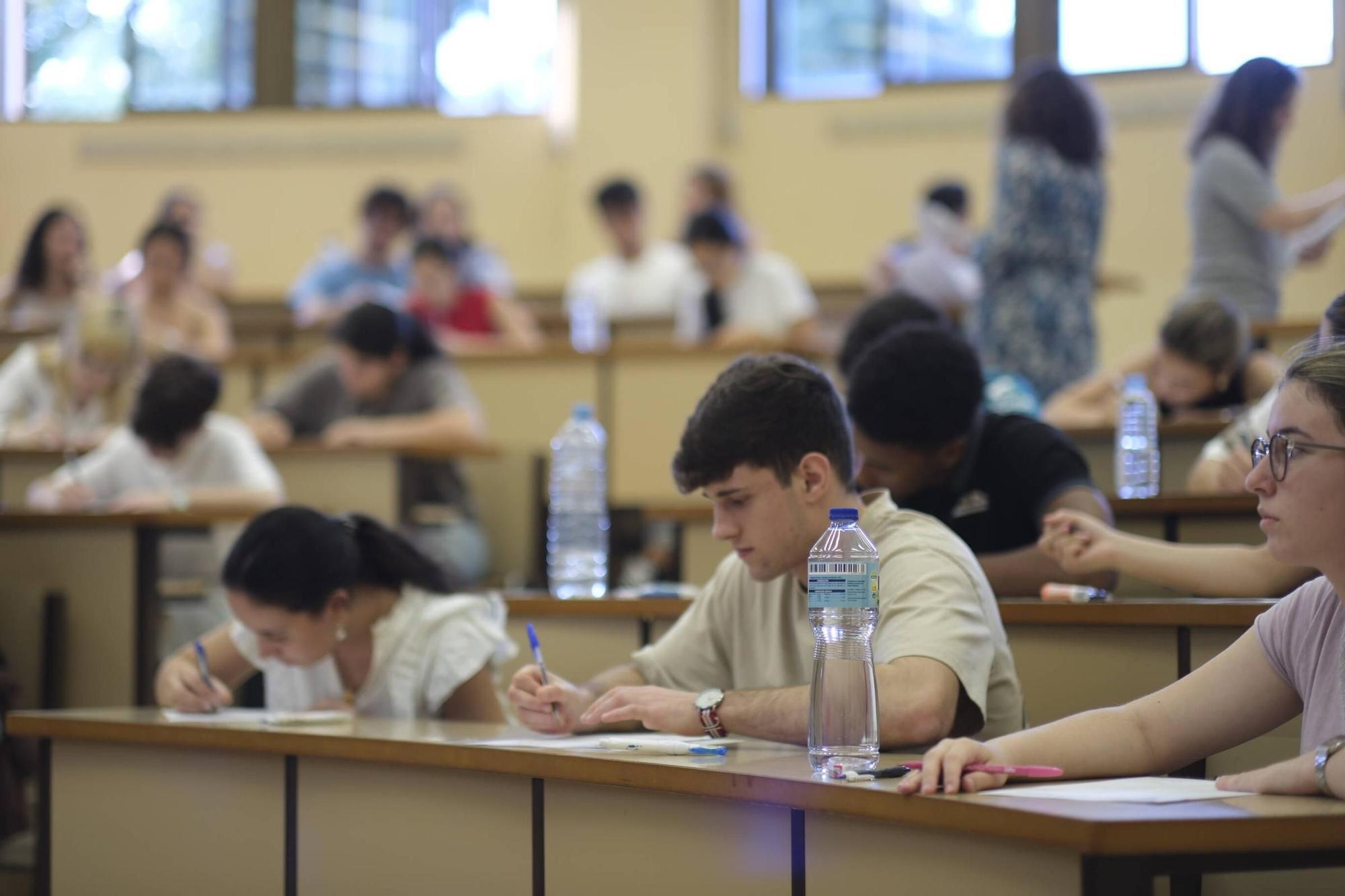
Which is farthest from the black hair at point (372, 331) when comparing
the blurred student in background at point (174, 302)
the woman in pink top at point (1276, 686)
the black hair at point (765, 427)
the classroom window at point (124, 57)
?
the classroom window at point (124, 57)

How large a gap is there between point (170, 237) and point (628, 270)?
2.11 meters

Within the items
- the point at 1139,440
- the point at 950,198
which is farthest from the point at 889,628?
the point at 950,198

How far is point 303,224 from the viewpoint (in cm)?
872

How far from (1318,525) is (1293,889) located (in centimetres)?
40

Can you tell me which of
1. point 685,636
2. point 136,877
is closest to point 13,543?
point 136,877

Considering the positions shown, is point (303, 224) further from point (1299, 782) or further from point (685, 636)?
point (1299, 782)

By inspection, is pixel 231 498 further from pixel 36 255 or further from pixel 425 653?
pixel 36 255

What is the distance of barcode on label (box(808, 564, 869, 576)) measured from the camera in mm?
1746

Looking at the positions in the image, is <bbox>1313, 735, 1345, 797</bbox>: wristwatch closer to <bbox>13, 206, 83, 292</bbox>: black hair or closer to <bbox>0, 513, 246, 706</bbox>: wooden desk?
<bbox>0, 513, 246, 706</bbox>: wooden desk

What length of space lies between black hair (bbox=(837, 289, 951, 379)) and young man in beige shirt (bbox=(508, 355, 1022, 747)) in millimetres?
1161

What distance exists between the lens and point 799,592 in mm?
2107

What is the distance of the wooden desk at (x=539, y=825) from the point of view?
133 centimetres

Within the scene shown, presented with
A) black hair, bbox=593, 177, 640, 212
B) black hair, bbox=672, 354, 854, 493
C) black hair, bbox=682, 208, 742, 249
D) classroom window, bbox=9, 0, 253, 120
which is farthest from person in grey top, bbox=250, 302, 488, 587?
classroom window, bbox=9, 0, 253, 120

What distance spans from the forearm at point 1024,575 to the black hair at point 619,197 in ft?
14.8
